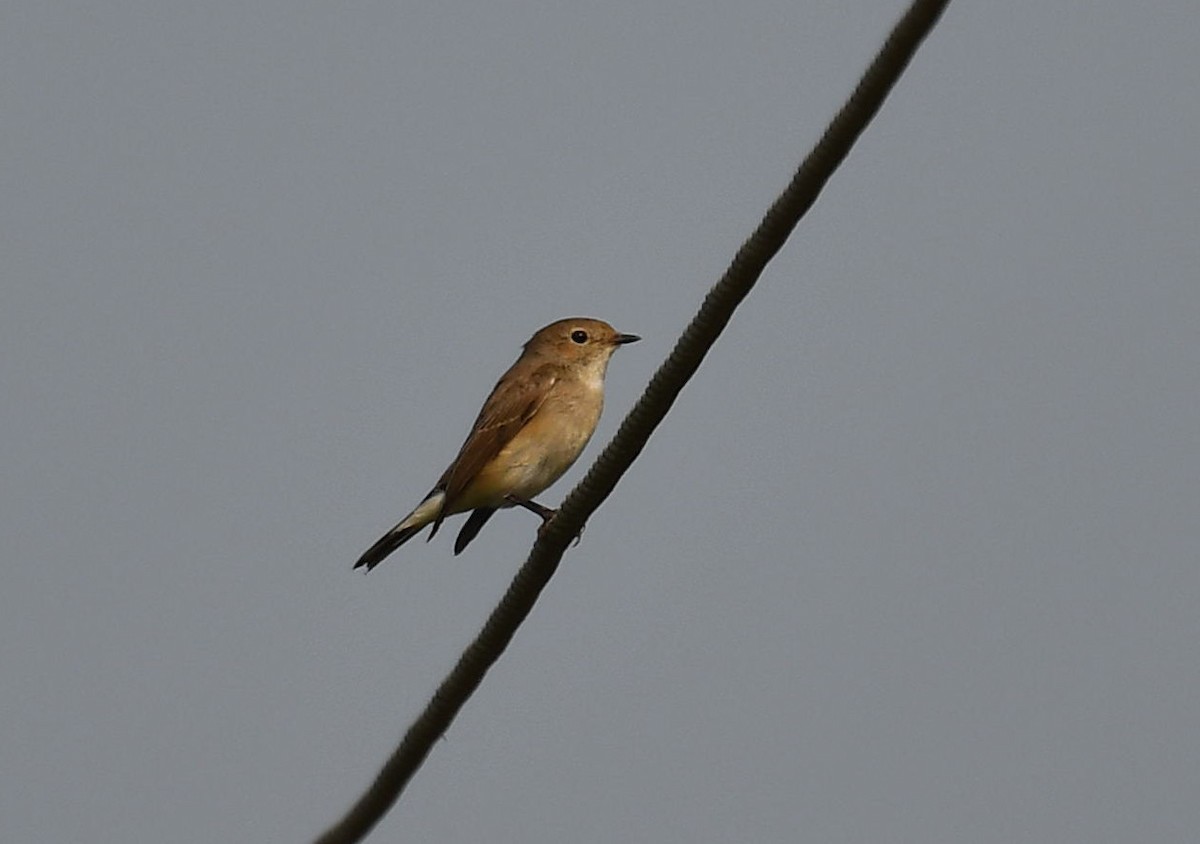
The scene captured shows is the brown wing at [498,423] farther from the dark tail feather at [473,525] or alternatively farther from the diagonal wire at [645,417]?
the diagonal wire at [645,417]

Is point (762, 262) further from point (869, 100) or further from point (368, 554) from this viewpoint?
point (368, 554)

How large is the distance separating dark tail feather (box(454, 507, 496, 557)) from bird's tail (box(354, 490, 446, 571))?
19 cm

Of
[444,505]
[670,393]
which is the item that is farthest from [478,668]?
[444,505]

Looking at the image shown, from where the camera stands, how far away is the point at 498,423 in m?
11.3

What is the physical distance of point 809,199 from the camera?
5.61 meters

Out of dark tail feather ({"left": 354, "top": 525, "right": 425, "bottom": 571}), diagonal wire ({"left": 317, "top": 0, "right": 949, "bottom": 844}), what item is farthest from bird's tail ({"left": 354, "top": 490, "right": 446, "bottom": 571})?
diagonal wire ({"left": 317, "top": 0, "right": 949, "bottom": 844})

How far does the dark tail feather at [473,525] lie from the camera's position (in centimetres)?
1141

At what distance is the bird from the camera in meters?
11.2

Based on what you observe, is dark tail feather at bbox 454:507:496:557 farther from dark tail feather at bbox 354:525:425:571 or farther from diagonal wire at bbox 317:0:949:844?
diagonal wire at bbox 317:0:949:844

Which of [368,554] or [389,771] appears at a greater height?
[368,554]

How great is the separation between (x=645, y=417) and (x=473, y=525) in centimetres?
522

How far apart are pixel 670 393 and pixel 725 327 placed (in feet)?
0.95

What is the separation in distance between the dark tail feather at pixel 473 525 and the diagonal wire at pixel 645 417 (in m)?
4.52

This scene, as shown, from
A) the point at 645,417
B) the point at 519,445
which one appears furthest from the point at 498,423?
the point at 645,417
